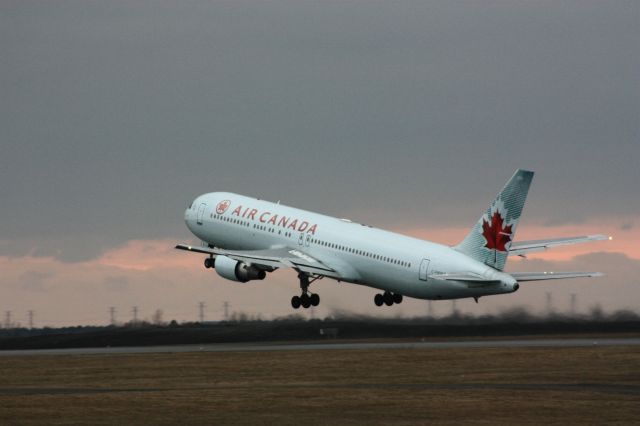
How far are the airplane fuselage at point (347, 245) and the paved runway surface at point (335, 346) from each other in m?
3.86

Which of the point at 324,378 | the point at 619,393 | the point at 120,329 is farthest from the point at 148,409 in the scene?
the point at 120,329

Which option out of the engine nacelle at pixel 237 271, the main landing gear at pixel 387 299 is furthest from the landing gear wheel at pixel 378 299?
the engine nacelle at pixel 237 271

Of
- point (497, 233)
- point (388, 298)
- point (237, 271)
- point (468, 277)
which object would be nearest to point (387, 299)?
point (388, 298)

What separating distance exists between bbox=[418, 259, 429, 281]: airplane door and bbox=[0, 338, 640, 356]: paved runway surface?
424 cm

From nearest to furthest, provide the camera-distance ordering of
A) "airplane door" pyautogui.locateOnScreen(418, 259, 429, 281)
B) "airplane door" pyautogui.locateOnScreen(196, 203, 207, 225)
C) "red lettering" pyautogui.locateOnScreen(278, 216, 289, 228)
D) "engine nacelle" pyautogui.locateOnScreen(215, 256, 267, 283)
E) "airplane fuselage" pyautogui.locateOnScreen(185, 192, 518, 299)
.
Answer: "airplane fuselage" pyautogui.locateOnScreen(185, 192, 518, 299)
"airplane door" pyautogui.locateOnScreen(418, 259, 429, 281)
"engine nacelle" pyautogui.locateOnScreen(215, 256, 267, 283)
"red lettering" pyautogui.locateOnScreen(278, 216, 289, 228)
"airplane door" pyautogui.locateOnScreen(196, 203, 207, 225)

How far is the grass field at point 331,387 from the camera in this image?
55.2m

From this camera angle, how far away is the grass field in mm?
55156

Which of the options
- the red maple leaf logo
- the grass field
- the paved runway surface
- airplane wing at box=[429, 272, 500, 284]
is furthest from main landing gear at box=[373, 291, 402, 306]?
the grass field

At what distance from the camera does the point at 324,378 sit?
70500 mm

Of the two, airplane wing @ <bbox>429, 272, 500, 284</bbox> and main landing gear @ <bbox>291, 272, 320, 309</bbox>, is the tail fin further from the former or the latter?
main landing gear @ <bbox>291, 272, 320, 309</bbox>

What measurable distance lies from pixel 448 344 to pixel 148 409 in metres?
33.6

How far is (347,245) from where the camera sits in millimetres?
98250

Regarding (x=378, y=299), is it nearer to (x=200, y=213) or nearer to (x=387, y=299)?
(x=387, y=299)

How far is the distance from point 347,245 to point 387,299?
6791 millimetres
